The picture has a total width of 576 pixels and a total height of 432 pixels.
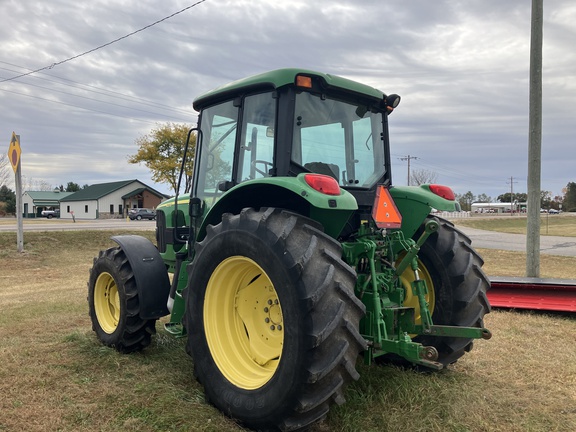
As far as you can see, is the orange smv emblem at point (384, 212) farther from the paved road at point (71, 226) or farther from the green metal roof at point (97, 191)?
the green metal roof at point (97, 191)

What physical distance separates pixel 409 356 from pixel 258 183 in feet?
4.92

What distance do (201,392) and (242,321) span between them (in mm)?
634

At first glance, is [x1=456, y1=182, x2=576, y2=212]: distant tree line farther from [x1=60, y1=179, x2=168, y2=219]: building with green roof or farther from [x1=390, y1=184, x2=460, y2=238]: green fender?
Result: [x1=390, y1=184, x2=460, y2=238]: green fender

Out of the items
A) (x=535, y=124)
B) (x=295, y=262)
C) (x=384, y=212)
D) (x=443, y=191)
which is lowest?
(x=295, y=262)

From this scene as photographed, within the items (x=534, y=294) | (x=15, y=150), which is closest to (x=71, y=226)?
(x=15, y=150)

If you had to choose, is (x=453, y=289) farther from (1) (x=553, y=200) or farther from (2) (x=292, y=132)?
(1) (x=553, y=200)

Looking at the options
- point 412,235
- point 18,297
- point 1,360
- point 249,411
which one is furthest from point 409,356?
point 18,297

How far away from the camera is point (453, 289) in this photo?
3.87 meters

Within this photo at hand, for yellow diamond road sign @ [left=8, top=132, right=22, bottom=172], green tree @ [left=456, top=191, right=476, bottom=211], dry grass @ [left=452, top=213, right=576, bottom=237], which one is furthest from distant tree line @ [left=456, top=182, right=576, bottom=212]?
yellow diamond road sign @ [left=8, top=132, right=22, bottom=172]

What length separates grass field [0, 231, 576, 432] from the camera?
3057 mm

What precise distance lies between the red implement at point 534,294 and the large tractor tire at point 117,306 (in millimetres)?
4977

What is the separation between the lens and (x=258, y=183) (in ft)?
10.4

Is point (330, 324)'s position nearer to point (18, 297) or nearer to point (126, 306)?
point (126, 306)

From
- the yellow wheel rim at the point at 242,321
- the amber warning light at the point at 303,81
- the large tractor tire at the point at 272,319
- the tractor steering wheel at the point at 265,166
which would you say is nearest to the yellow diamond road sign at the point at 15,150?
the tractor steering wheel at the point at 265,166
